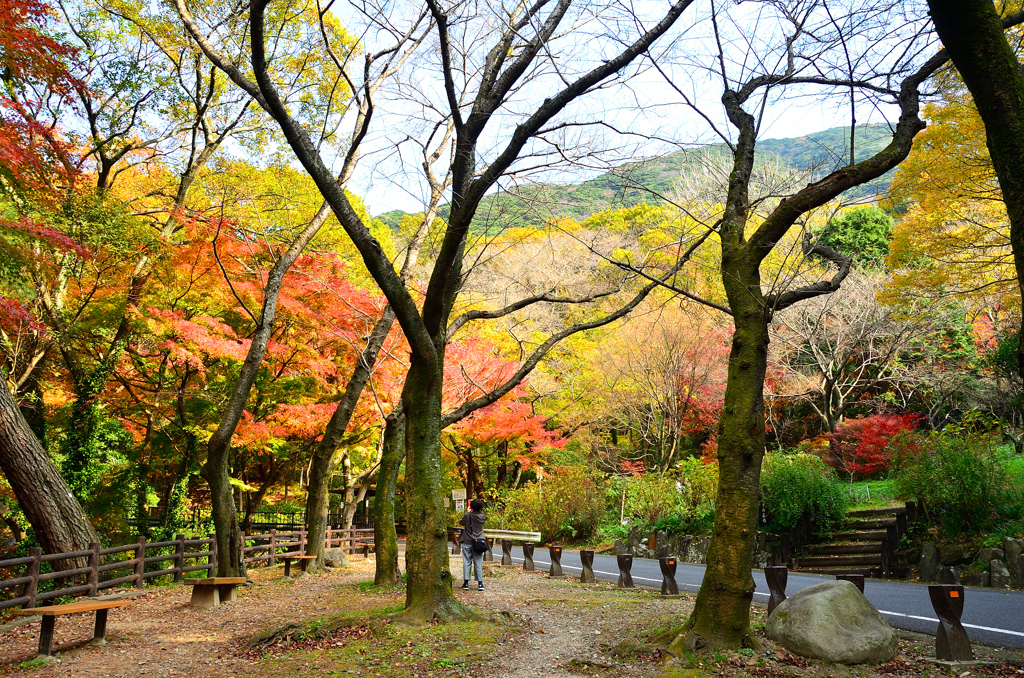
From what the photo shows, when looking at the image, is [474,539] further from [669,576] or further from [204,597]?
[204,597]

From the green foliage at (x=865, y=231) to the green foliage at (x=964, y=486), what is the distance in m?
14.9

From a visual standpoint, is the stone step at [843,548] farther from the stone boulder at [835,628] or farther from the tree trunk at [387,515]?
the tree trunk at [387,515]

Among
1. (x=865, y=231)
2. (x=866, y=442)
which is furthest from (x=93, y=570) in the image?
(x=865, y=231)

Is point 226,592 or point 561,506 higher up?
point 561,506

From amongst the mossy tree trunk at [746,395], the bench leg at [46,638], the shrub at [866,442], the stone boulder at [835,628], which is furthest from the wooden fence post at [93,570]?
the shrub at [866,442]

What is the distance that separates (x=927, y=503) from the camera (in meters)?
12.4

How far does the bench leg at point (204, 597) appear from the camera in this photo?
10.1 m

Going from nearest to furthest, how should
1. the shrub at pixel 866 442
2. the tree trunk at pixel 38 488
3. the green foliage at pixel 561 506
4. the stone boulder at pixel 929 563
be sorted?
the tree trunk at pixel 38 488 → the stone boulder at pixel 929 563 → the shrub at pixel 866 442 → the green foliage at pixel 561 506

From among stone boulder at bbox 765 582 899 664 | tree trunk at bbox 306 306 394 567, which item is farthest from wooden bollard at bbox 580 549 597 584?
stone boulder at bbox 765 582 899 664

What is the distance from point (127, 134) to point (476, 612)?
12401mm

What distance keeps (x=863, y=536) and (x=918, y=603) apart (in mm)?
4609

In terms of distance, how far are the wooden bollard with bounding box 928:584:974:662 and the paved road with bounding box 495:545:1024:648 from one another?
113 cm

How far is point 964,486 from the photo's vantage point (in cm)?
1171

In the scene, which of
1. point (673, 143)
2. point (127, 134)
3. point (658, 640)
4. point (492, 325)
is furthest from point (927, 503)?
point (127, 134)
